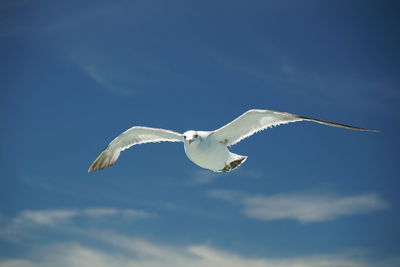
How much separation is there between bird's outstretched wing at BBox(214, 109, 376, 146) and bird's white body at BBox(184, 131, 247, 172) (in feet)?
0.98

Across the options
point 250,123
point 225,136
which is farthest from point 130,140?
point 250,123

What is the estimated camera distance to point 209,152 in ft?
43.7

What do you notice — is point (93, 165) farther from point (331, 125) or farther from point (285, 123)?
point (331, 125)

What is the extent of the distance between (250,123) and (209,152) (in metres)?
1.62

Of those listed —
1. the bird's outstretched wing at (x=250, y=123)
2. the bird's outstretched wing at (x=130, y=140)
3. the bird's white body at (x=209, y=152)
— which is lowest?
the bird's white body at (x=209, y=152)

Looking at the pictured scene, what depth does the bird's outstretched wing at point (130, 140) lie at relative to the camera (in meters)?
15.5

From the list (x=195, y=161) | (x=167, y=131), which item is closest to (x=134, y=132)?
(x=167, y=131)

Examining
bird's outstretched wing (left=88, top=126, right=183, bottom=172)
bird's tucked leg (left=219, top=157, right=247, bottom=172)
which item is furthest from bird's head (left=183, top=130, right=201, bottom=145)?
bird's outstretched wing (left=88, top=126, right=183, bottom=172)

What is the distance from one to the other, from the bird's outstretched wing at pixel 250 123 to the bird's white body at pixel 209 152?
30cm

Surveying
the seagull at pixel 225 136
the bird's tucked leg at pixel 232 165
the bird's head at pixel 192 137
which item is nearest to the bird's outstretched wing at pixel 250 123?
the seagull at pixel 225 136

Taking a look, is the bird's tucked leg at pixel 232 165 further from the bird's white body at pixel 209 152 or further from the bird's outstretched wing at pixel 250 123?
the bird's outstretched wing at pixel 250 123

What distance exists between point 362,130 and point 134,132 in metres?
8.11

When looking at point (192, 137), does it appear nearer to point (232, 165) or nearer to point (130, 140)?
point (232, 165)

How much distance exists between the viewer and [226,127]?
535 inches
